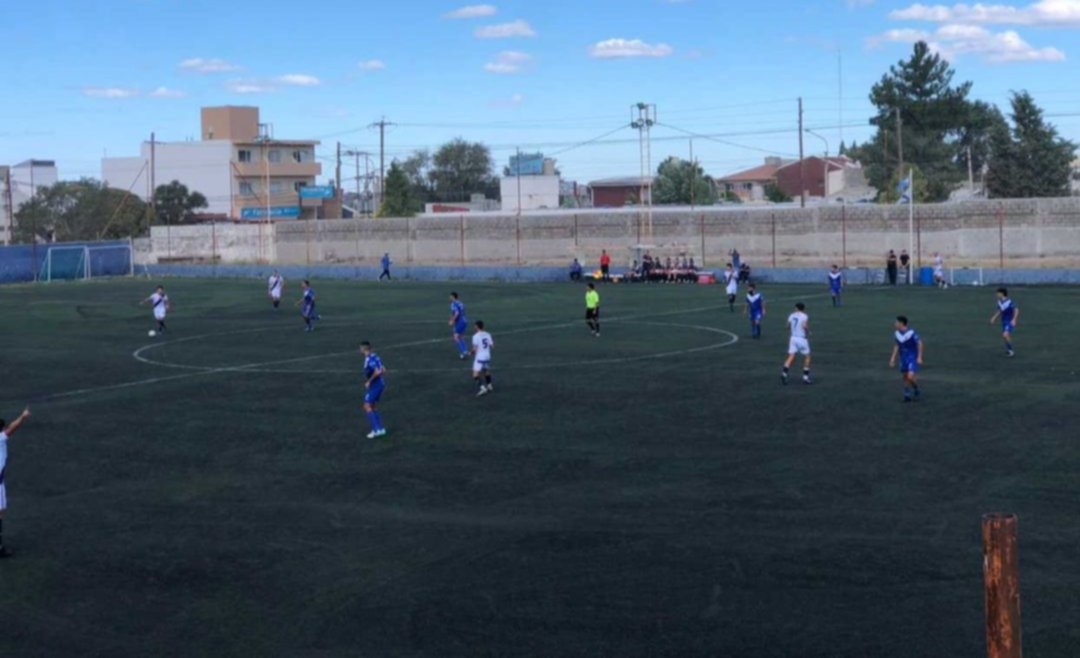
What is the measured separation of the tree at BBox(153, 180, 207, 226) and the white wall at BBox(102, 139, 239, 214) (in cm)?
477

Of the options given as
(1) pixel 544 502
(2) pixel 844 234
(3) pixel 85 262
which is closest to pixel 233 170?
(3) pixel 85 262

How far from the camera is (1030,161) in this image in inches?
3851

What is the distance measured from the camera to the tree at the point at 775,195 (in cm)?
13504

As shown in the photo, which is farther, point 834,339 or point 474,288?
point 474,288

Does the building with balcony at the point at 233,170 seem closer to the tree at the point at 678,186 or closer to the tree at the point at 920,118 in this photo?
the tree at the point at 678,186

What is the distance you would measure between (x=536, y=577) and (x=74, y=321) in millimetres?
39712

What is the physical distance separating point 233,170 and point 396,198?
18440mm

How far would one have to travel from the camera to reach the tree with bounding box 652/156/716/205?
131 metres

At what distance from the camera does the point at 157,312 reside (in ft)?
140

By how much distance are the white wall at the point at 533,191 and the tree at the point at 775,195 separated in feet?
73.3

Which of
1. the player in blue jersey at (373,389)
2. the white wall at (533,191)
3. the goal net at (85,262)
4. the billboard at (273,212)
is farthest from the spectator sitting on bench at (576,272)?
the white wall at (533,191)

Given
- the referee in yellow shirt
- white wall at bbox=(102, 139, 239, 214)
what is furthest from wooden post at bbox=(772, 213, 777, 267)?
white wall at bbox=(102, 139, 239, 214)

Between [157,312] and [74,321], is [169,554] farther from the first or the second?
[74,321]

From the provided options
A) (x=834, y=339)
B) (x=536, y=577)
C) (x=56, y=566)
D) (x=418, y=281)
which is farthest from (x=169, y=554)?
(x=418, y=281)
